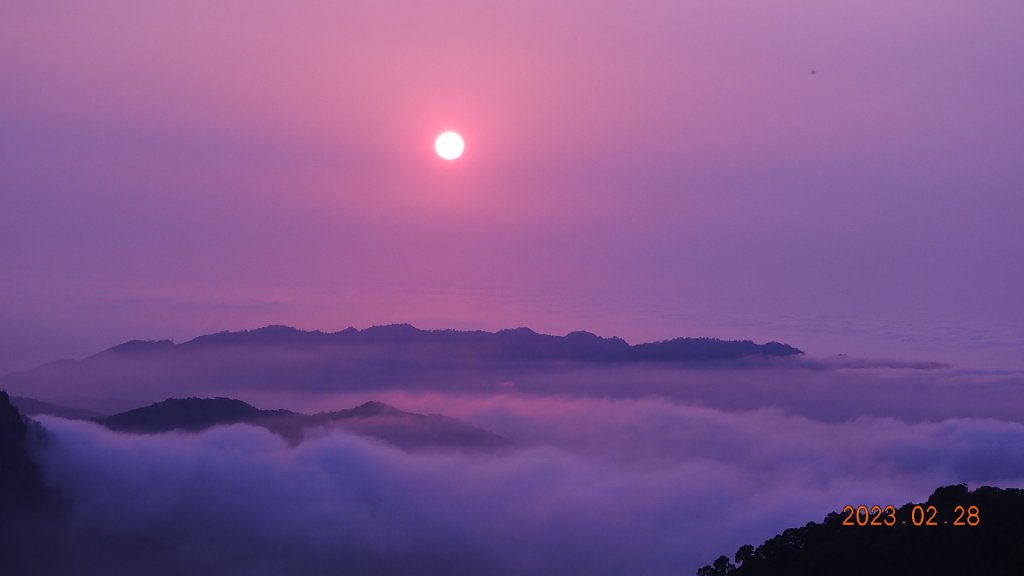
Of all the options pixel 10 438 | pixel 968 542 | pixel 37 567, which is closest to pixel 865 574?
pixel 968 542

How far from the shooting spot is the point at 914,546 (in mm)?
69250

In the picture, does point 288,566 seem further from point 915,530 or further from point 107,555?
point 915,530

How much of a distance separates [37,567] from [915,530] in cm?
13654

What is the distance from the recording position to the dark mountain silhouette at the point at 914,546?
66.6m

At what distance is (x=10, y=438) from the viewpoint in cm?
18238
